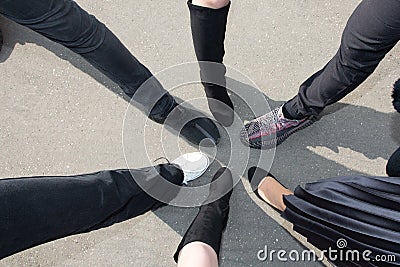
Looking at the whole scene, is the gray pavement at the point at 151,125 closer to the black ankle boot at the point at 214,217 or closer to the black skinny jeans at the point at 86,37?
the black ankle boot at the point at 214,217

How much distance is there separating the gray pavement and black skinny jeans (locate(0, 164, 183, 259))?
299mm

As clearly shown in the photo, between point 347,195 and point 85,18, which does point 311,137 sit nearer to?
point 347,195

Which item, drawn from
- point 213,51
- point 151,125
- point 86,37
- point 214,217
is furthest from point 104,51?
point 214,217

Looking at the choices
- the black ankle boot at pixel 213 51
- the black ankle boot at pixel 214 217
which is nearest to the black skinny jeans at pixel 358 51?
the black ankle boot at pixel 213 51

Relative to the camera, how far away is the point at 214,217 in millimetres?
1288

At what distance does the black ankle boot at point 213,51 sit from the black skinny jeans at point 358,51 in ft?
0.84

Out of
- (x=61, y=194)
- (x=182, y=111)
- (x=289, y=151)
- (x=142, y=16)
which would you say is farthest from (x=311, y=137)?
(x=61, y=194)

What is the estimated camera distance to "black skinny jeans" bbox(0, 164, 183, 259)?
2.94ft

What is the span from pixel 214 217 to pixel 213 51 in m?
0.48

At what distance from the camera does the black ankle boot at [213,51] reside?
1042mm

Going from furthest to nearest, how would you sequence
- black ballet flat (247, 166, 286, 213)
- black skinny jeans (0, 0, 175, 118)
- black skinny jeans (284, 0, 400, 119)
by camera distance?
1. black ballet flat (247, 166, 286, 213)
2. black skinny jeans (0, 0, 175, 118)
3. black skinny jeans (284, 0, 400, 119)

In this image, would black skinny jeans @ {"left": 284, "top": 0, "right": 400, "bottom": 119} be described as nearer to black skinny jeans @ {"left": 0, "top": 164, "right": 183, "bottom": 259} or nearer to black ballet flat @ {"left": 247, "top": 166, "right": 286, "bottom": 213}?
black ballet flat @ {"left": 247, "top": 166, "right": 286, "bottom": 213}

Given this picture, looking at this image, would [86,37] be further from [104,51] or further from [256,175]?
[256,175]

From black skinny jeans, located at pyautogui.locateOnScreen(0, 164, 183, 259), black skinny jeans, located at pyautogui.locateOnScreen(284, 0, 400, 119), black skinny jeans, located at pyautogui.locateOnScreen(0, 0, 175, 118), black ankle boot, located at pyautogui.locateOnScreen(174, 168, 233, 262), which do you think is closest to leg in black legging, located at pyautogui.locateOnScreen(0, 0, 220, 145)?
black skinny jeans, located at pyautogui.locateOnScreen(0, 0, 175, 118)
